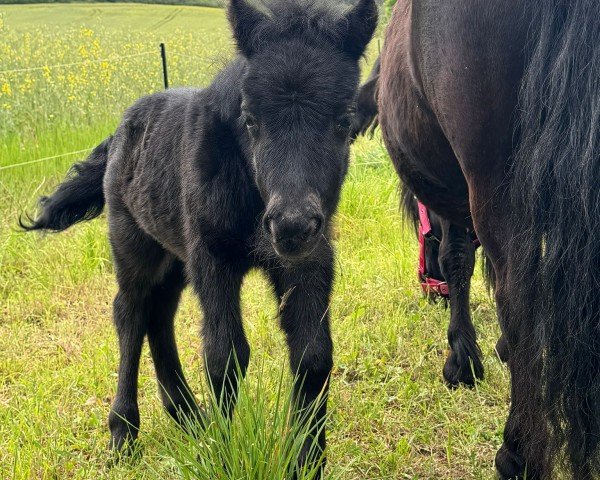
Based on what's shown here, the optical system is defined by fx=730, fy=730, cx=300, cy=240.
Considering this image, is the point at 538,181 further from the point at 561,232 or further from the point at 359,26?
the point at 359,26

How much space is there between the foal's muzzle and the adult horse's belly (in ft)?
2.28

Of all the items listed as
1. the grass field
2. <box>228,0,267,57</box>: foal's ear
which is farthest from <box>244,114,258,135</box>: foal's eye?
the grass field

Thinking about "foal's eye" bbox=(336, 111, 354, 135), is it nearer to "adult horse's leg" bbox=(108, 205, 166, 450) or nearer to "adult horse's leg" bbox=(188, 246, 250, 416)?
"adult horse's leg" bbox=(188, 246, 250, 416)

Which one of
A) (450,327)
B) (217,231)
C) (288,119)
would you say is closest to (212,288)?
(217,231)

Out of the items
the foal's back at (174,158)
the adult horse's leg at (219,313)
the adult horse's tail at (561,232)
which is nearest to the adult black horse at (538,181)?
the adult horse's tail at (561,232)

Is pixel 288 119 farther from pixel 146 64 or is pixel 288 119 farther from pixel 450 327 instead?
pixel 146 64

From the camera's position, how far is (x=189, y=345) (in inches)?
169

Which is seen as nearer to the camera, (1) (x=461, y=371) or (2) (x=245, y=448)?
(2) (x=245, y=448)

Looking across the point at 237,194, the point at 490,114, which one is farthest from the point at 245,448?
the point at 490,114

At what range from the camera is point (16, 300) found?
15.8 feet

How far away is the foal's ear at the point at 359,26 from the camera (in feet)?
8.36

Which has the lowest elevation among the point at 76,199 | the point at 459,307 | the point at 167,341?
the point at 459,307

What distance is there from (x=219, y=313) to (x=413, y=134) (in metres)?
1.02

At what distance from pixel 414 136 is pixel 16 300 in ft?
10.3
